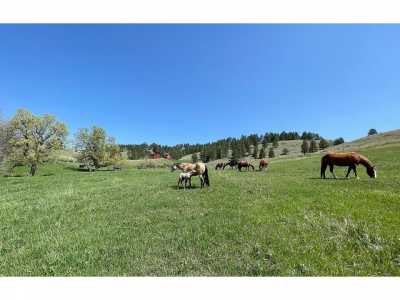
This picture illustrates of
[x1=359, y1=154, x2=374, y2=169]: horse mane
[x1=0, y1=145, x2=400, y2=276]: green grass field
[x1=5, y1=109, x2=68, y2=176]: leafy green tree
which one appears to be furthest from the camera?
[x1=5, y1=109, x2=68, y2=176]: leafy green tree

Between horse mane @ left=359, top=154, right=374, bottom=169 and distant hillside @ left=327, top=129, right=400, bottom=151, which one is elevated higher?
distant hillside @ left=327, top=129, right=400, bottom=151

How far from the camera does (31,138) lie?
60.0 meters

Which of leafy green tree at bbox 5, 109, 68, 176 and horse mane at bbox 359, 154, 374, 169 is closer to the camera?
horse mane at bbox 359, 154, 374, 169

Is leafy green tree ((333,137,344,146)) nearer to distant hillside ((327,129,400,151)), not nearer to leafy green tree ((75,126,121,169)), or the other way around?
distant hillside ((327,129,400,151))

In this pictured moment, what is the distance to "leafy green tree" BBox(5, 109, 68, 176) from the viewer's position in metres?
58.9

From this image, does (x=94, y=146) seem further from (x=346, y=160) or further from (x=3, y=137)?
(x=346, y=160)

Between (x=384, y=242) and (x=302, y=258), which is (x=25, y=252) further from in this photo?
(x=384, y=242)

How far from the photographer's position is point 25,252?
28.5 feet

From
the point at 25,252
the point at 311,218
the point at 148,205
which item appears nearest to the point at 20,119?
the point at 148,205
